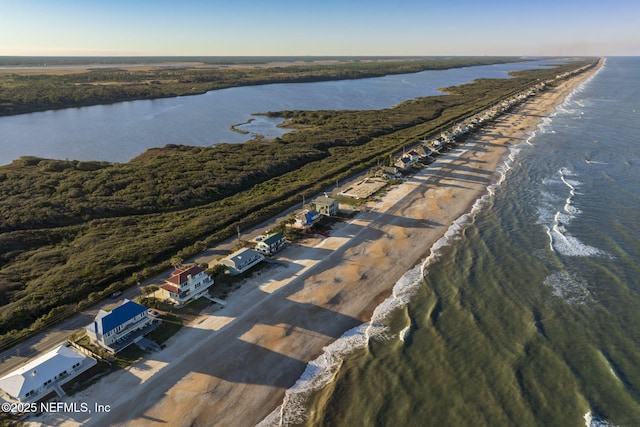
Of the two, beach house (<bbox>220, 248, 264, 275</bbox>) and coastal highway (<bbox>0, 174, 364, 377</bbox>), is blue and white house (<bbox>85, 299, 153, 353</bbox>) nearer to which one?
coastal highway (<bbox>0, 174, 364, 377</bbox>)

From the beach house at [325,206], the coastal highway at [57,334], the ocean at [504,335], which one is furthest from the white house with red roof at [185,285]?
the beach house at [325,206]

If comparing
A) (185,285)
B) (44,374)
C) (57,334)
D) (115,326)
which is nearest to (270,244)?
(185,285)

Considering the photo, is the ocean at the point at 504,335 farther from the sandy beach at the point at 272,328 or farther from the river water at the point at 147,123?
the river water at the point at 147,123

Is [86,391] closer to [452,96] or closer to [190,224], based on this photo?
[190,224]

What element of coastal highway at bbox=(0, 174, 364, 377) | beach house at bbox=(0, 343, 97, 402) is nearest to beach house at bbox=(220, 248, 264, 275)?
coastal highway at bbox=(0, 174, 364, 377)

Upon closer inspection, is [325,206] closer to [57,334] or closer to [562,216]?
[562,216]

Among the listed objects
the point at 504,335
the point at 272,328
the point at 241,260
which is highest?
the point at 241,260
